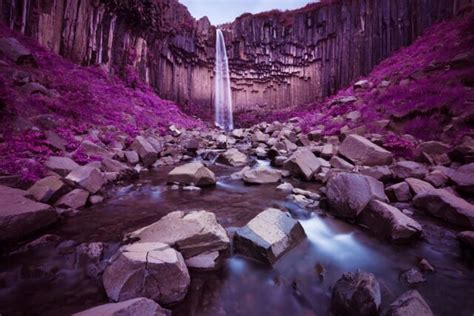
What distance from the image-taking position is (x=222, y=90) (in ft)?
87.5

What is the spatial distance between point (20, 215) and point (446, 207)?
6.17 metres

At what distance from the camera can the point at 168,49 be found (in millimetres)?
20922

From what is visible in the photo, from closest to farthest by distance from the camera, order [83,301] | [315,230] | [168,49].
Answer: [83,301], [315,230], [168,49]

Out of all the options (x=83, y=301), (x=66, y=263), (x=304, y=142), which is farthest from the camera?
(x=304, y=142)

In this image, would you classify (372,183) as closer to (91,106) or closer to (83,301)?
(83,301)

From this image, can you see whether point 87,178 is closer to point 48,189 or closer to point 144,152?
point 48,189

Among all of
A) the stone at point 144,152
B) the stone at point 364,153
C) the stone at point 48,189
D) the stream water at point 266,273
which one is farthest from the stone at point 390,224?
the stone at point 144,152

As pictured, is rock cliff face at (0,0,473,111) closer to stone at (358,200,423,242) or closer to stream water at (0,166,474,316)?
stream water at (0,166,474,316)

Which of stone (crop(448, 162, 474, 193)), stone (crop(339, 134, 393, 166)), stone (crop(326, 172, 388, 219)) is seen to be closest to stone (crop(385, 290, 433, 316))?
stone (crop(326, 172, 388, 219))

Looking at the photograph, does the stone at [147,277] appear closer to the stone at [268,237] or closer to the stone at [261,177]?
the stone at [268,237]

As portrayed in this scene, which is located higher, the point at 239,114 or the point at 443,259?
the point at 239,114

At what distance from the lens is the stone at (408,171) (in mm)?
5090

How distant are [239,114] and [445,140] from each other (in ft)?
70.4

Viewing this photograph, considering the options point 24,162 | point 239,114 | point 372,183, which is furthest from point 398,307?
point 239,114
